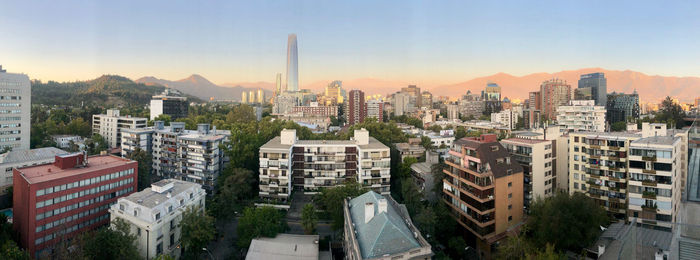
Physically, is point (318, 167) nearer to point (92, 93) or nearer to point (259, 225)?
point (259, 225)

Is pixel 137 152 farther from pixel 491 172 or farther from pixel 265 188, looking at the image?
pixel 491 172

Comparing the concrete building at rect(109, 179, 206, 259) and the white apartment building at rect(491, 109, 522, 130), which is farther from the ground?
the white apartment building at rect(491, 109, 522, 130)

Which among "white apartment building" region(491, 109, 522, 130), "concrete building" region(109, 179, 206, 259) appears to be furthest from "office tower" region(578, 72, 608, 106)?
"concrete building" region(109, 179, 206, 259)

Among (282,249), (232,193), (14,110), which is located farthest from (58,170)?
(14,110)

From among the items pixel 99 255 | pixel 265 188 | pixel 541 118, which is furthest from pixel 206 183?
pixel 541 118

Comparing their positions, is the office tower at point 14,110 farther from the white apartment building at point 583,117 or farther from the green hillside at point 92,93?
the white apartment building at point 583,117

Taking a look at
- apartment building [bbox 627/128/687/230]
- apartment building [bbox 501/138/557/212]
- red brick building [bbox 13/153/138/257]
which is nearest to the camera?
red brick building [bbox 13/153/138/257]

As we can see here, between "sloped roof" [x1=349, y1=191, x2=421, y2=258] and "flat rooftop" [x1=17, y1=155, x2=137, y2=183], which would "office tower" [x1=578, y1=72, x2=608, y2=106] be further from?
"flat rooftop" [x1=17, y1=155, x2=137, y2=183]
